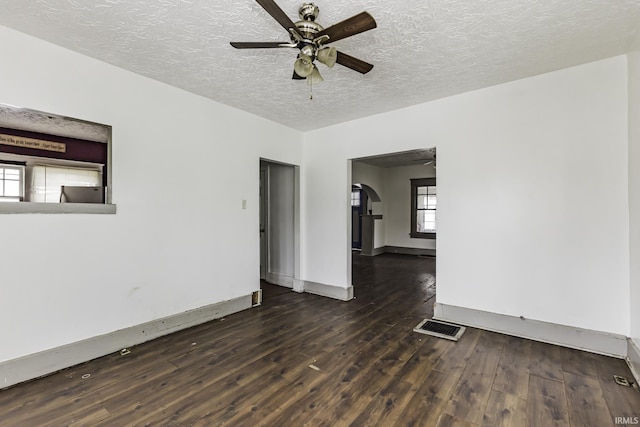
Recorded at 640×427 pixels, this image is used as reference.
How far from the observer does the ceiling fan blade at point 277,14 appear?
1553 millimetres

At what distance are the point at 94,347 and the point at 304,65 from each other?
2929 millimetres

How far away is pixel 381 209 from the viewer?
8805mm

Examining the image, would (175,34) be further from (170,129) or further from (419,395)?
(419,395)

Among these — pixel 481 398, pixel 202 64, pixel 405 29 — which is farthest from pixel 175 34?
pixel 481 398

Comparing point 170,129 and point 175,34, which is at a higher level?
point 175,34

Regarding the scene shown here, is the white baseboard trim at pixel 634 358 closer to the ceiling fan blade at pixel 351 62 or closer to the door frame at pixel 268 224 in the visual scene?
the ceiling fan blade at pixel 351 62

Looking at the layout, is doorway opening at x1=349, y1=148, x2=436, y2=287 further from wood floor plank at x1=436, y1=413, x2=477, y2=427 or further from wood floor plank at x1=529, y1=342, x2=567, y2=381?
wood floor plank at x1=436, y1=413, x2=477, y2=427

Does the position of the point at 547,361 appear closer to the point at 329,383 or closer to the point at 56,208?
the point at 329,383

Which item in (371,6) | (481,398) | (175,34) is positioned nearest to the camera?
(371,6)

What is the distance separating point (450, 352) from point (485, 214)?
1.49 metres

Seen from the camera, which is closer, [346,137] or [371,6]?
[371,6]

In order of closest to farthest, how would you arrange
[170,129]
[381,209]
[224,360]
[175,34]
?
[175,34]
[224,360]
[170,129]
[381,209]

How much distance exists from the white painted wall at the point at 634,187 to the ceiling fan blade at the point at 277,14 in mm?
2650

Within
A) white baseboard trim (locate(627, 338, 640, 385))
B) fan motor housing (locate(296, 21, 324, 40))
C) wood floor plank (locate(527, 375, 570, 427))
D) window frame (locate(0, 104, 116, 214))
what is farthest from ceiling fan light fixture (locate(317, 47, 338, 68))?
white baseboard trim (locate(627, 338, 640, 385))
